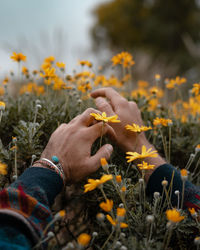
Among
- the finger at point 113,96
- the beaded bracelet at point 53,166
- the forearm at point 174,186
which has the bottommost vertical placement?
the forearm at point 174,186

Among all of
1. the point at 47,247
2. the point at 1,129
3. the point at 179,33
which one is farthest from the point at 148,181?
the point at 179,33

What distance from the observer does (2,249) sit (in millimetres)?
837

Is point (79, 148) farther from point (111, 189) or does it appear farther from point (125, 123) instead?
point (125, 123)

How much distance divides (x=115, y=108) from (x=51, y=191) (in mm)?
573

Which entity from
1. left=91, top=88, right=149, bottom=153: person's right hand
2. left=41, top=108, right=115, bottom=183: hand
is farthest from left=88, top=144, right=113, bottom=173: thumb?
left=91, top=88, right=149, bottom=153: person's right hand

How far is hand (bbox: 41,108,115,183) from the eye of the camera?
3.52 feet

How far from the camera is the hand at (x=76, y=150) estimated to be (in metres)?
1.07

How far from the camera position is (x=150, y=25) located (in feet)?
50.0

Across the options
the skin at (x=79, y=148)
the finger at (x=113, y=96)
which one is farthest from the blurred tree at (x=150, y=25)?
the skin at (x=79, y=148)

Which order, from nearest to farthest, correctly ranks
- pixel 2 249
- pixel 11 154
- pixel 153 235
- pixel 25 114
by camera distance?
pixel 2 249 → pixel 153 235 → pixel 11 154 → pixel 25 114

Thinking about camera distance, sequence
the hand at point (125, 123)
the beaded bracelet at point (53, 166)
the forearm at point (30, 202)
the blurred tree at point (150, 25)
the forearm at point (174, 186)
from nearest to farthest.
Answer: the forearm at point (30, 202) < the beaded bracelet at point (53, 166) < the forearm at point (174, 186) < the hand at point (125, 123) < the blurred tree at point (150, 25)

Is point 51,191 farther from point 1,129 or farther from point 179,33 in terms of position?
point 179,33

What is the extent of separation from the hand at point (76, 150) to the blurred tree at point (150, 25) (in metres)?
13.4

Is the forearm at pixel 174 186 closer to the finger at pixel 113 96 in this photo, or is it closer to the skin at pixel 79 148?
the skin at pixel 79 148
